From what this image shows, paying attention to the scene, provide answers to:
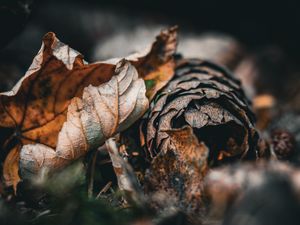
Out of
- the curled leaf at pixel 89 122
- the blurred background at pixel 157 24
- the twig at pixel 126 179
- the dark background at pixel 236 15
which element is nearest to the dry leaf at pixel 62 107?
the curled leaf at pixel 89 122

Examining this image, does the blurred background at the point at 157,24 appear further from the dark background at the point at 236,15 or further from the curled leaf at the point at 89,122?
the curled leaf at the point at 89,122

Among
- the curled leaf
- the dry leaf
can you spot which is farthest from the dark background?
the curled leaf

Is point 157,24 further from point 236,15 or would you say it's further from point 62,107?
point 62,107

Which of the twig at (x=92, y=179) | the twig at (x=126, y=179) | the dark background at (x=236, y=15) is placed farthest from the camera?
the dark background at (x=236, y=15)

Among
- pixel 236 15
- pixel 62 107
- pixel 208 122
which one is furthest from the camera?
pixel 236 15

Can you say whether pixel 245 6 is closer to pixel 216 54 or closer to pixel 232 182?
pixel 216 54

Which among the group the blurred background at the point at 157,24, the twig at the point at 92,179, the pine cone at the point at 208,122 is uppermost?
the blurred background at the point at 157,24

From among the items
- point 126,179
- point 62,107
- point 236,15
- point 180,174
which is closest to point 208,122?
point 180,174
